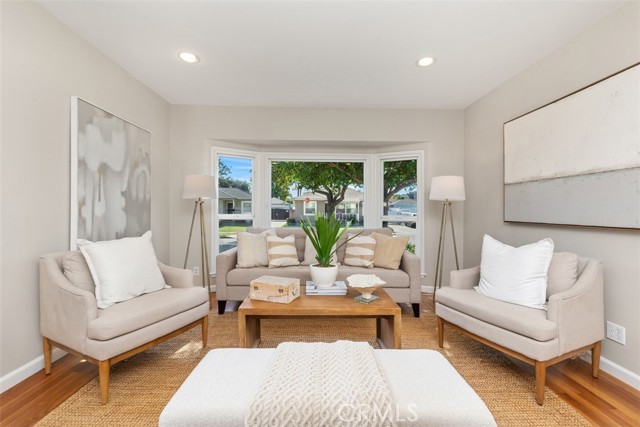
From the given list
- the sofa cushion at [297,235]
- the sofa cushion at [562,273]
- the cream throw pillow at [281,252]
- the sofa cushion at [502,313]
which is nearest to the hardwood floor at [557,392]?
the sofa cushion at [502,313]

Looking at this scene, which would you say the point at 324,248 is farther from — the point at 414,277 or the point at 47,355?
the point at 47,355

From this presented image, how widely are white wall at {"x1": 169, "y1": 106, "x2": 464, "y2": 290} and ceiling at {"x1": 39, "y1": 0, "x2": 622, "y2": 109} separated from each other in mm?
489

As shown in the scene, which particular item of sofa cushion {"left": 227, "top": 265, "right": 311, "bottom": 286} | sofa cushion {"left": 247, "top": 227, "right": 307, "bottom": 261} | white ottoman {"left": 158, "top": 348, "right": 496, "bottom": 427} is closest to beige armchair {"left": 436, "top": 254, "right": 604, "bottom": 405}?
white ottoman {"left": 158, "top": 348, "right": 496, "bottom": 427}

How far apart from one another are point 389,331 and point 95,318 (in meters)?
1.86

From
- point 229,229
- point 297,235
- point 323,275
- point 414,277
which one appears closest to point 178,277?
point 323,275

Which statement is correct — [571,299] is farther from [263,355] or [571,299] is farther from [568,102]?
[263,355]

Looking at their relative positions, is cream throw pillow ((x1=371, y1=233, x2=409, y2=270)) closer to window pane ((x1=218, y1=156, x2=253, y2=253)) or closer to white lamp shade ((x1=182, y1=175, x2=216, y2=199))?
window pane ((x1=218, y1=156, x2=253, y2=253))

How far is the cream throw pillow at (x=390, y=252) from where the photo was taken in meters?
3.01

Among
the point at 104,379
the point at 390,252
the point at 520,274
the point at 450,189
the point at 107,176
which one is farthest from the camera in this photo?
the point at 450,189

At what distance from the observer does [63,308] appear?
167 centimetres

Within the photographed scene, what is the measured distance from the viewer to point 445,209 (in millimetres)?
3541

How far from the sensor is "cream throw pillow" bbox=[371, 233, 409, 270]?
301 cm

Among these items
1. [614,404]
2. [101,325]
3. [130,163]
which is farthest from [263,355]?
[130,163]

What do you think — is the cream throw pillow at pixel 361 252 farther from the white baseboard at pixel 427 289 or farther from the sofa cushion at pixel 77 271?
the sofa cushion at pixel 77 271
